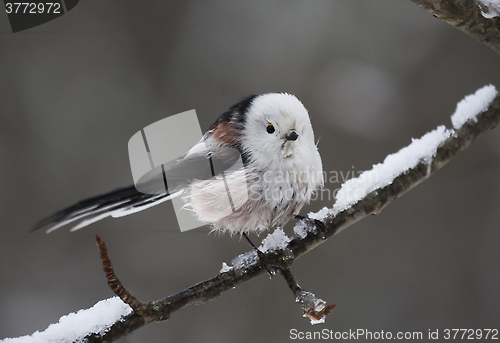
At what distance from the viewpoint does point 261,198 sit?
1275 millimetres

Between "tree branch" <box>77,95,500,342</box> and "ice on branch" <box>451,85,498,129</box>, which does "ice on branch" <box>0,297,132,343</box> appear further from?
"ice on branch" <box>451,85,498,129</box>

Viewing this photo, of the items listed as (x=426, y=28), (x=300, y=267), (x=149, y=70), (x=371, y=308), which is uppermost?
(x=149, y=70)

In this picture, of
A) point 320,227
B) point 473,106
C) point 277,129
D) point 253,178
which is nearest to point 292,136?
point 277,129

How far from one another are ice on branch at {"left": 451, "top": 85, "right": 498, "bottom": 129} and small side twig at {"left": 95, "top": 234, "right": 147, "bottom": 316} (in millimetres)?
1466

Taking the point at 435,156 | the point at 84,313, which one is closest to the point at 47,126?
the point at 84,313

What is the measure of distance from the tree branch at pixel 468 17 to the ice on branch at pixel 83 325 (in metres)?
1.30

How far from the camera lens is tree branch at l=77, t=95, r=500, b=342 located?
104 centimetres

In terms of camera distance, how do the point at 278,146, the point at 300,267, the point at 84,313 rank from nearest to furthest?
the point at 84,313 < the point at 278,146 < the point at 300,267

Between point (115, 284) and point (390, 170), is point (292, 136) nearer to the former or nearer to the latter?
point (390, 170)

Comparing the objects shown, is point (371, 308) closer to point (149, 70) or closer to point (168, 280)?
point (168, 280)

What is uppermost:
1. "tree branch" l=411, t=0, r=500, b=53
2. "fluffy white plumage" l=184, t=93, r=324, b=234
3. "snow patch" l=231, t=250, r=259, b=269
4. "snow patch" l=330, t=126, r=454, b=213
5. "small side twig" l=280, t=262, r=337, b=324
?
"tree branch" l=411, t=0, r=500, b=53

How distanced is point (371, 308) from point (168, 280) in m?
1.54

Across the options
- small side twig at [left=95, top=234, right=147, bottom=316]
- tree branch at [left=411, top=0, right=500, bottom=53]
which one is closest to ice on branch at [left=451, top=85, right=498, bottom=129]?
tree branch at [left=411, top=0, right=500, bottom=53]

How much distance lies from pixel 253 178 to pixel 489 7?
100 cm
